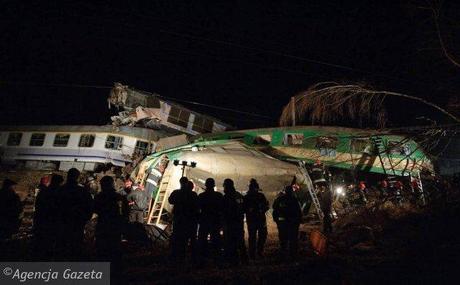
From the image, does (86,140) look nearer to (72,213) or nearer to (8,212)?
(8,212)

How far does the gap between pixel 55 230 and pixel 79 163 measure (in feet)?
84.2

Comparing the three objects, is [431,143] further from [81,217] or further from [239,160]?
[81,217]

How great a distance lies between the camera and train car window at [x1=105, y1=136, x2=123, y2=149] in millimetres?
29266

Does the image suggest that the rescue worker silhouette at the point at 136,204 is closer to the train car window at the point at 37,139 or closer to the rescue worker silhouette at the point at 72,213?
the rescue worker silhouette at the point at 72,213

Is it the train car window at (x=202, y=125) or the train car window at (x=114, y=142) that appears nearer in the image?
the train car window at (x=114, y=142)

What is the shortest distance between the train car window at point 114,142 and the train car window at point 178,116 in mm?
4999

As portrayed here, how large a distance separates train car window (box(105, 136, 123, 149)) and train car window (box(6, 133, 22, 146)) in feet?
30.7

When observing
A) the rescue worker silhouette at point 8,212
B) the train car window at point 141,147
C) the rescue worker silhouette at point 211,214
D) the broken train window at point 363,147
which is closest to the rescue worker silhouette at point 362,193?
the broken train window at point 363,147

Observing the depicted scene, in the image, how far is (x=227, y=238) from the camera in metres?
6.98

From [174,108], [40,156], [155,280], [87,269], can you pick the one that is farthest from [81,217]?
[40,156]

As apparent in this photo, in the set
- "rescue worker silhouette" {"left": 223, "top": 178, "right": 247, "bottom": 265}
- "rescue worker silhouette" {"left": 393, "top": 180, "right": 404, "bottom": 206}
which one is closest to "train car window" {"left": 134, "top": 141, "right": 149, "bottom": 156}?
"rescue worker silhouette" {"left": 393, "top": 180, "right": 404, "bottom": 206}

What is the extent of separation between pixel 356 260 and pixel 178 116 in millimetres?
23988

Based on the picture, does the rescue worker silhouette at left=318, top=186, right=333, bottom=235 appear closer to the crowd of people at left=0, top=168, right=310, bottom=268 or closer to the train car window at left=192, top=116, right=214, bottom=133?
the crowd of people at left=0, top=168, right=310, bottom=268

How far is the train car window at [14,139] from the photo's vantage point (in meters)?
31.4
